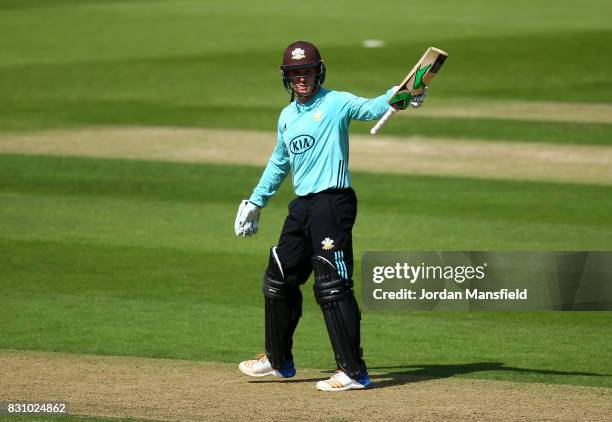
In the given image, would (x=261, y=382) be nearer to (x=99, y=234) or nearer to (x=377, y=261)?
(x=377, y=261)

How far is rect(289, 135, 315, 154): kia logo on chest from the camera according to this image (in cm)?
796

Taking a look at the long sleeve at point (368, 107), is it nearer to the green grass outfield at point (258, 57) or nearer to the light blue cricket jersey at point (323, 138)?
the light blue cricket jersey at point (323, 138)

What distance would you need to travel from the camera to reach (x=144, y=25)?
3170 centimetres

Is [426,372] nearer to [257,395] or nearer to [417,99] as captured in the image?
[257,395]

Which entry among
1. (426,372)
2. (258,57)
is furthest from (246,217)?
(258,57)

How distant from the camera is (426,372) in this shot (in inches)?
340

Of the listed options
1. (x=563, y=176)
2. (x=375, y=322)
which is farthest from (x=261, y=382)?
(x=563, y=176)

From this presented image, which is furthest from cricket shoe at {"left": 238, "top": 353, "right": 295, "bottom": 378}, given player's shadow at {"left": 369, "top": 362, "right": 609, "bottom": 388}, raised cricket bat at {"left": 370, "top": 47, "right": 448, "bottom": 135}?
raised cricket bat at {"left": 370, "top": 47, "right": 448, "bottom": 135}

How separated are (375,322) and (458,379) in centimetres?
197

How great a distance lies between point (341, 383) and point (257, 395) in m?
0.50

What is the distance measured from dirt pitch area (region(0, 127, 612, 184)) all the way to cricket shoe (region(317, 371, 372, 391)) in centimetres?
816

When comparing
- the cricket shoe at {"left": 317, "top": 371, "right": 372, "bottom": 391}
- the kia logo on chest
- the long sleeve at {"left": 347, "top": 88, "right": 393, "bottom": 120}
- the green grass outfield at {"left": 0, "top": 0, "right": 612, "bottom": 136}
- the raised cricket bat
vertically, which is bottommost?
the cricket shoe at {"left": 317, "top": 371, "right": 372, "bottom": 391}

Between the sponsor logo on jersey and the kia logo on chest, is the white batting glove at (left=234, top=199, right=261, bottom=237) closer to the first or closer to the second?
the kia logo on chest

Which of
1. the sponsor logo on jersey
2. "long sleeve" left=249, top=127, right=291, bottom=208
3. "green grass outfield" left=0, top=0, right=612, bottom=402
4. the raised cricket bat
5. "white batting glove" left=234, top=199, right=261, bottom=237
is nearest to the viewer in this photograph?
the raised cricket bat
